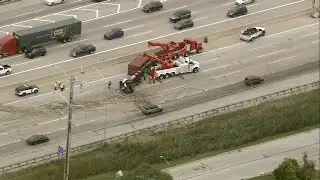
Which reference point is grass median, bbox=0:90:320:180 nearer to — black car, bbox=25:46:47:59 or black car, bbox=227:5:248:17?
black car, bbox=227:5:248:17

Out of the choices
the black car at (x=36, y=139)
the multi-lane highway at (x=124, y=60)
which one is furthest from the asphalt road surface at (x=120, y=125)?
the black car at (x=36, y=139)

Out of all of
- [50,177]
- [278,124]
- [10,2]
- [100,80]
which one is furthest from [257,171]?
[10,2]

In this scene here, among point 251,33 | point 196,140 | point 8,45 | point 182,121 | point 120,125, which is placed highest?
point 196,140

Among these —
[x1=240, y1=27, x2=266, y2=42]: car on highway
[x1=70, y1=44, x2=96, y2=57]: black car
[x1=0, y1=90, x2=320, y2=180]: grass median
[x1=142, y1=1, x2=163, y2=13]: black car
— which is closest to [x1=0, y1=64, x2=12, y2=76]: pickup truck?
[x1=70, y1=44, x2=96, y2=57]: black car

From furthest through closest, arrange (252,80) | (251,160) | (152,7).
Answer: (152,7)
(252,80)
(251,160)

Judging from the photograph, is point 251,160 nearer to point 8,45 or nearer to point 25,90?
point 25,90

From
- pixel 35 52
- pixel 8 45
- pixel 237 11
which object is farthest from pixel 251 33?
pixel 8 45
